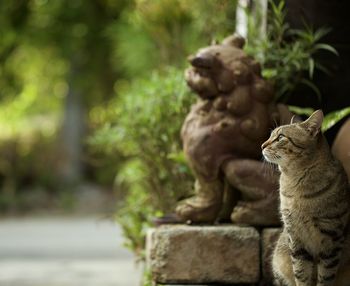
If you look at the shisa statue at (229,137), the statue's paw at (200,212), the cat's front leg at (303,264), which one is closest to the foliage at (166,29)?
the shisa statue at (229,137)

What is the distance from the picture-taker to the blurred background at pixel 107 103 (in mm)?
4785

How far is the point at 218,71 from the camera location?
4.14 meters

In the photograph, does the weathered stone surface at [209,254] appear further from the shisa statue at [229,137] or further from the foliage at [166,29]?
the foliage at [166,29]

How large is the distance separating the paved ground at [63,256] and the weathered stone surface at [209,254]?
2.00 m

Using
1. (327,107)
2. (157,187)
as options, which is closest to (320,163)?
(327,107)

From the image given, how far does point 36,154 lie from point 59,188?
842 millimetres

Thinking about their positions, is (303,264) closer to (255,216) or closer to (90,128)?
(255,216)

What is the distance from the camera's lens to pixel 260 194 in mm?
3986

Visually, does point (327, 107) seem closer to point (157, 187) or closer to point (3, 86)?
point (157, 187)

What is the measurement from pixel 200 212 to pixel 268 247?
44 centimetres

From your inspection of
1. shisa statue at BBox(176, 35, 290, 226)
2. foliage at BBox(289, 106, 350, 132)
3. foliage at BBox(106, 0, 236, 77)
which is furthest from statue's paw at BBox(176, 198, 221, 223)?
foliage at BBox(106, 0, 236, 77)

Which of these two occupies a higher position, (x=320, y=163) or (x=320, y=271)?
(x=320, y=163)

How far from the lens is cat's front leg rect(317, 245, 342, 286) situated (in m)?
3.23

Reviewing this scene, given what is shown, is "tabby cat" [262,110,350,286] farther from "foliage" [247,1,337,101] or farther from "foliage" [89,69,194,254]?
"foliage" [89,69,194,254]
